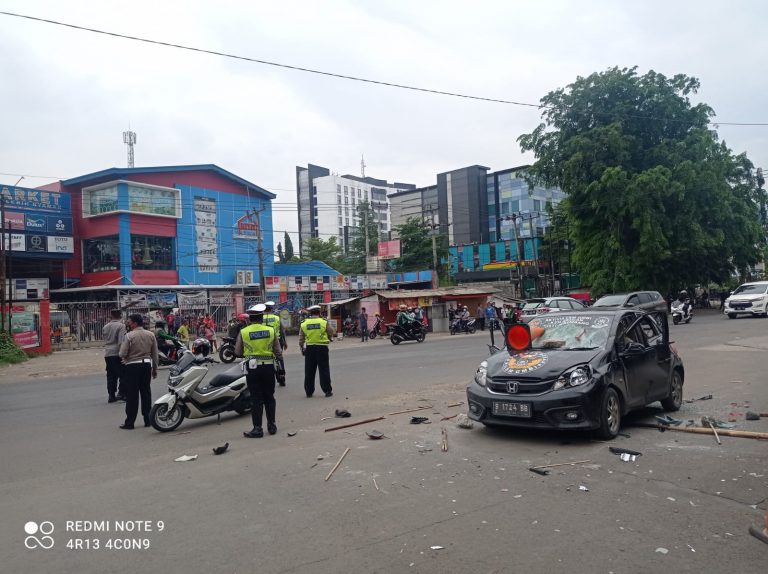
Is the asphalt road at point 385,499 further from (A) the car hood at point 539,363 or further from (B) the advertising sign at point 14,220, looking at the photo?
(B) the advertising sign at point 14,220

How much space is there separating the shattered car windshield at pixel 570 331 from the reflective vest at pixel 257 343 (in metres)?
3.37

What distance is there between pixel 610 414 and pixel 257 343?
14.2 feet

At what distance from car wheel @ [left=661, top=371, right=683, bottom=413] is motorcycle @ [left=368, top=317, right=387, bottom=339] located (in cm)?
2331

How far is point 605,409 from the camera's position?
6.66m

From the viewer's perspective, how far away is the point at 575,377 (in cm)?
664

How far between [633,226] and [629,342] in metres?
30.0

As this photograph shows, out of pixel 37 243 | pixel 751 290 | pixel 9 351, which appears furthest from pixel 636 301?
pixel 37 243

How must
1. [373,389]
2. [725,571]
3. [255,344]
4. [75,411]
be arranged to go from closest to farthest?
[725,571]
[255,344]
[75,411]
[373,389]

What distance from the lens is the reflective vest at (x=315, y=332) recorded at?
10.8m

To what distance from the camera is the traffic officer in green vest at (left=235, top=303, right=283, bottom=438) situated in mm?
7656

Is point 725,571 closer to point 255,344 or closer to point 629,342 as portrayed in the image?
point 629,342

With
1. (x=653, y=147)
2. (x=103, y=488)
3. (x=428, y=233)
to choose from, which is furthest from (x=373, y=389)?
(x=428, y=233)

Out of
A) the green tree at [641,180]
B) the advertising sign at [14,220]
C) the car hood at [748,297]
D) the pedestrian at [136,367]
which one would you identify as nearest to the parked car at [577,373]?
the pedestrian at [136,367]

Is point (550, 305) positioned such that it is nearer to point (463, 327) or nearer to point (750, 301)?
point (463, 327)
